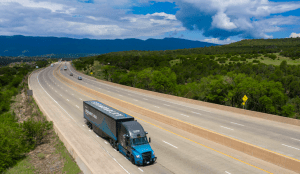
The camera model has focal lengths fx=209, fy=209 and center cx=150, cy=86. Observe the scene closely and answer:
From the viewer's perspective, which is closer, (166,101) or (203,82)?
(166,101)

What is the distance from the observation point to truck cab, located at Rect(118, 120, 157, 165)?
1520 centimetres

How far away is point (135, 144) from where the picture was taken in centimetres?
1572

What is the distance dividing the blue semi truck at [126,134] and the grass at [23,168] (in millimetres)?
6713

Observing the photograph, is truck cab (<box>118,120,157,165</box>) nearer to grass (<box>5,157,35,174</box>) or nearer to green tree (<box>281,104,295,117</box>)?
grass (<box>5,157,35,174</box>)

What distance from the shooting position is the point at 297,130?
23.0 m

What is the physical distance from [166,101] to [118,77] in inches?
2146

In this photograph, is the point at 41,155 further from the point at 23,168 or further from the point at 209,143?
the point at 209,143

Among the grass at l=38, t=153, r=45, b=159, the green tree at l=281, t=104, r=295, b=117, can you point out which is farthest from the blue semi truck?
the green tree at l=281, t=104, r=295, b=117

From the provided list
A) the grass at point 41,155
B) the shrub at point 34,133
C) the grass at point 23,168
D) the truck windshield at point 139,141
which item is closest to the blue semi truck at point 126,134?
the truck windshield at point 139,141

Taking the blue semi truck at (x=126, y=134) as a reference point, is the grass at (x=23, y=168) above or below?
below

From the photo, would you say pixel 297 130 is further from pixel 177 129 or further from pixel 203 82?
pixel 203 82

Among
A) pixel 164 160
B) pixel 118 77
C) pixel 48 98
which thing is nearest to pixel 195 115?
pixel 164 160

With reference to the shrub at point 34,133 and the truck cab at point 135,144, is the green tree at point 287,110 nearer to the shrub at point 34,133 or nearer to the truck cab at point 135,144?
the truck cab at point 135,144

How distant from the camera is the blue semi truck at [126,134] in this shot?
1535 cm
